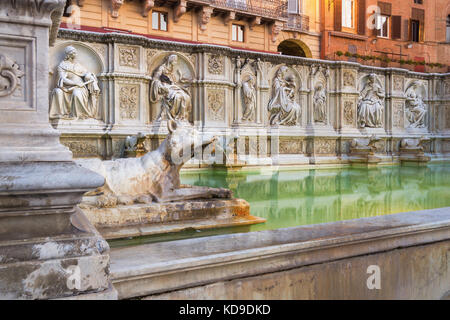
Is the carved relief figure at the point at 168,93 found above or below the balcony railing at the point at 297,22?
below

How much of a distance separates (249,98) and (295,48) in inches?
538

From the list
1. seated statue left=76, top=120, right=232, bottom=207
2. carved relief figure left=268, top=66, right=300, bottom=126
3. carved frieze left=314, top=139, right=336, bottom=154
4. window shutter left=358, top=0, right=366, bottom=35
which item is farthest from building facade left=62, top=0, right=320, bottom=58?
seated statue left=76, top=120, right=232, bottom=207

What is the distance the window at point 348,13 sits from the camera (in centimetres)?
2386

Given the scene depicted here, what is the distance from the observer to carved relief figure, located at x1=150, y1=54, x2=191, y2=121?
10477 mm

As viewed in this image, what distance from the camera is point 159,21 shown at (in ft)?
60.3

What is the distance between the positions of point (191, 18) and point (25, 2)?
1811 centimetres

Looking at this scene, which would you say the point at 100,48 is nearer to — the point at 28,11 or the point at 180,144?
the point at 180,144

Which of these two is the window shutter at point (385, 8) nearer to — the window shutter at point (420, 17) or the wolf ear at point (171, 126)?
the window shutter at point (420, 17)

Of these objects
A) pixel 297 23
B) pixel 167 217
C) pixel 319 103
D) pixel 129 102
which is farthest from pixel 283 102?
pixel 297 23

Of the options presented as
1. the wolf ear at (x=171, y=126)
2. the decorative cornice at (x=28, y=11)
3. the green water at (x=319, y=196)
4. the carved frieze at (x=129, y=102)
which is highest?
the carved frieze at (x=129, y=102)

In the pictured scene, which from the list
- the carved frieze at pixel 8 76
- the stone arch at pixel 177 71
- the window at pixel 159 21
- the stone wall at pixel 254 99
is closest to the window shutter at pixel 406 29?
the stone wall at pixel 254 99

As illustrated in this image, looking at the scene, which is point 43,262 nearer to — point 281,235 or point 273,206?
point 281,235

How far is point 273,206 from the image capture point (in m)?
5.37

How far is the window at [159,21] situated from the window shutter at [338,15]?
10.6m
